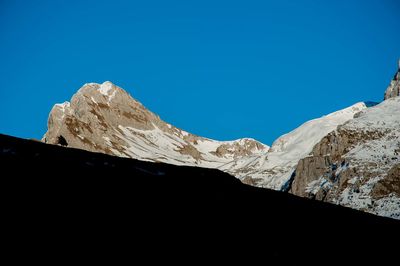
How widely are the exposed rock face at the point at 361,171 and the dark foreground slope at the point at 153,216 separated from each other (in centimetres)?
7808

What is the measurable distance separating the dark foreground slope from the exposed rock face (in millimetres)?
78082

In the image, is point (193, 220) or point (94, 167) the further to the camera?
point (94, 167)

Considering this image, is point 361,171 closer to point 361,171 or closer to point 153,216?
point 361,171

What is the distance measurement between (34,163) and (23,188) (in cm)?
682

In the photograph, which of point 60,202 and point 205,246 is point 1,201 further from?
point 205,246

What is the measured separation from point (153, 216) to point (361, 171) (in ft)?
423

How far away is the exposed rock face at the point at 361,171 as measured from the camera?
141m

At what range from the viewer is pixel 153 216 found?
40000 mm

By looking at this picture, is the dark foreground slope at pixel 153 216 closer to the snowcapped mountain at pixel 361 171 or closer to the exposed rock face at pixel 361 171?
the snowcapped mountain at pixel 361 171

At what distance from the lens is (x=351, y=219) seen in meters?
54.6

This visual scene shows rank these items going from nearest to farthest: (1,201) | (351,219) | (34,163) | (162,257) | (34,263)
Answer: (34,263) < (162,257) < (1,201) < (34,163) < (351,219)

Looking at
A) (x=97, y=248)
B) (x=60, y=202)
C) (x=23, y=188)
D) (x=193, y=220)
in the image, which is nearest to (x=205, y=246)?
(x=193, y=220)

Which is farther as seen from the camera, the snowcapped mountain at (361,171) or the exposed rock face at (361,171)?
the exposed rock face at (361,171)

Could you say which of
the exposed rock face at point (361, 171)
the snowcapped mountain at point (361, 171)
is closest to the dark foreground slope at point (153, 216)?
the snowcapped mountain at point (361, 171)
